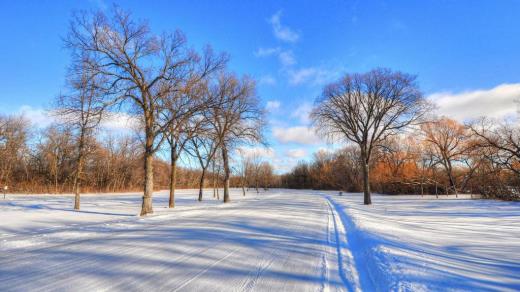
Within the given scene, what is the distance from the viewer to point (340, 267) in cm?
477

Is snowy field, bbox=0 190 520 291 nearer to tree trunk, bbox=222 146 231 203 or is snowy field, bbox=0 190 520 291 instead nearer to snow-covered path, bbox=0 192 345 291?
snow-covered path, bbox=0 192 345 291

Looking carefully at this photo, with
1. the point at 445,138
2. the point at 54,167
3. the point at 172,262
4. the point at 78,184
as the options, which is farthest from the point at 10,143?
the point at 445,138

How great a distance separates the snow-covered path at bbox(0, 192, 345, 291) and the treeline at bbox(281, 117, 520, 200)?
1778 centimetres

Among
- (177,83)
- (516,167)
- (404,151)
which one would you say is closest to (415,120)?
(516,167)

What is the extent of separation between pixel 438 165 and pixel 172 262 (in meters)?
47.8

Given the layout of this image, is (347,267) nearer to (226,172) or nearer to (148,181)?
(148,181)

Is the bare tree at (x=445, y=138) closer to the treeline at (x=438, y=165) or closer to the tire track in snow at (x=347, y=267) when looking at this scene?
the treeline at (x=438, y=165)

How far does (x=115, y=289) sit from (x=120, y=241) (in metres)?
3.51

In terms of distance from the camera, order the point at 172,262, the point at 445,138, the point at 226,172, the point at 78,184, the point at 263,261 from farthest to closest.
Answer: the point at 445,138 → the point at 226,172 → the point at 78,184 → the point at 263,261 → the point at 172,262

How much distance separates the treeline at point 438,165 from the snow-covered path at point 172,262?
17776 mm

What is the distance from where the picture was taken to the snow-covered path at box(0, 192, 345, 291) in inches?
154

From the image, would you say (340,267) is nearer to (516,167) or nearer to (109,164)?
(516,167)

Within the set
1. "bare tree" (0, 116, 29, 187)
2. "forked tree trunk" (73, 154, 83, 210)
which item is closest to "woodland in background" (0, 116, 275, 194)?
"bare tree" (0, 116, 29, 187)

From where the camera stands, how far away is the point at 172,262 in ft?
16.2
